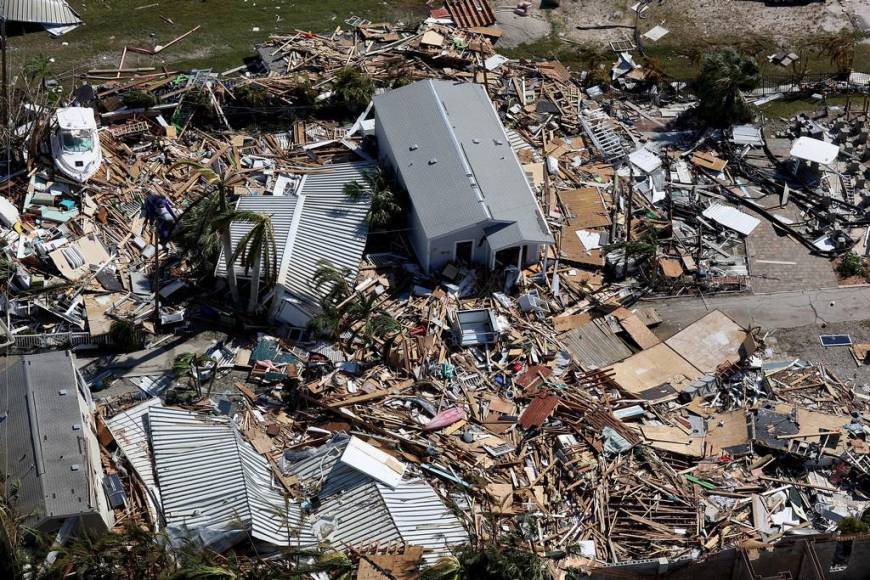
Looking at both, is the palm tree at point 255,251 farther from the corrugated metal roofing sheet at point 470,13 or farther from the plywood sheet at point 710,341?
the corrugated metal roofing sheet at point 470,13

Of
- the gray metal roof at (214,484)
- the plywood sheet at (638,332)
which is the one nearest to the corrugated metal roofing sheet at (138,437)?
the gray metal roof at (214,484)

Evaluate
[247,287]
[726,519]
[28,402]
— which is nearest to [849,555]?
[726,519]

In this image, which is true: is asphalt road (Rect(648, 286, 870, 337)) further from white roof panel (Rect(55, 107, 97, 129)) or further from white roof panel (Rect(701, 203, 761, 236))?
white roof panel (Rect(55, 107, 97, 129))

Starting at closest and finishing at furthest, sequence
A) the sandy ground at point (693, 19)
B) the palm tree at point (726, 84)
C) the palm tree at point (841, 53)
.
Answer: the palm tree at point (726, 84), the palm tree at point (841, 53), the sandy ground at point (693, 19)

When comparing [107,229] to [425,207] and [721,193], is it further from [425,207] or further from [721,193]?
[721,193]

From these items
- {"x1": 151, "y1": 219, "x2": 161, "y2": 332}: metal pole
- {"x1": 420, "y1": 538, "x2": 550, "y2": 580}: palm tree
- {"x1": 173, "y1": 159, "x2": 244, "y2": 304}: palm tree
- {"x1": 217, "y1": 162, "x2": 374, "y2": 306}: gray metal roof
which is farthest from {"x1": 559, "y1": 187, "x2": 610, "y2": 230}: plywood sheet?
{"x1": 420, "y1": 538, "x2": 550, "y2": 580}: palm tree
